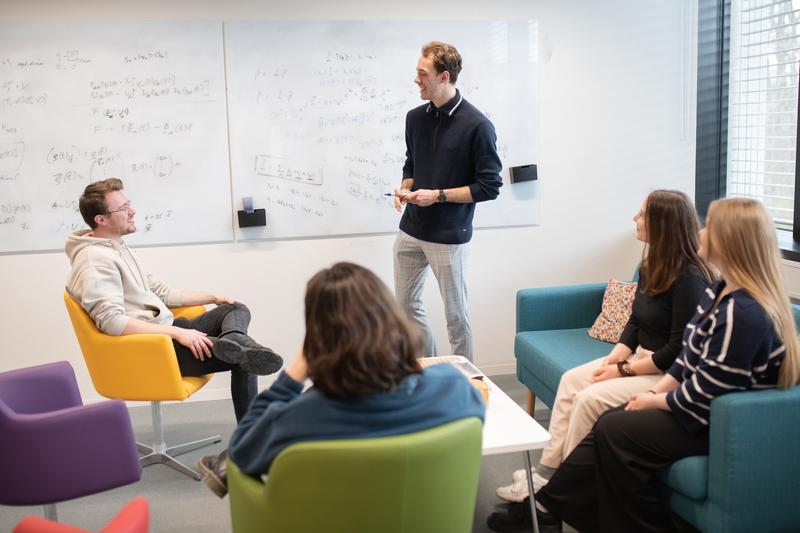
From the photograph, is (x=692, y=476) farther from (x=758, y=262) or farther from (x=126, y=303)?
(x=126, y=303)

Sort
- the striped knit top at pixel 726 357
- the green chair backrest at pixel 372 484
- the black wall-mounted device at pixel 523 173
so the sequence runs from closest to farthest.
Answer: the green chair backrest at pixel 372 484
the striped knit top at pixel 726 357
the black wall-mounted device at pixel 523 173

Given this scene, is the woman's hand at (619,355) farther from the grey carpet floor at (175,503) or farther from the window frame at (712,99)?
the window frame at (712,99)

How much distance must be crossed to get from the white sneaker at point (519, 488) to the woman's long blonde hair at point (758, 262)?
37.6 inches

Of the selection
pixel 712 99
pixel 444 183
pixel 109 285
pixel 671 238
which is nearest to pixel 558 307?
pixel 444 183

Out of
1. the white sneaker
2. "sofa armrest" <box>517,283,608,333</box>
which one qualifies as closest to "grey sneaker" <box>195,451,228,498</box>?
the white sneaker

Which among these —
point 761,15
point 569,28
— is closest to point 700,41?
point 761,15

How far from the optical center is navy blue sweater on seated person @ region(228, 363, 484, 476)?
1.80 m

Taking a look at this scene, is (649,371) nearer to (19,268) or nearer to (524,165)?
(524,165)

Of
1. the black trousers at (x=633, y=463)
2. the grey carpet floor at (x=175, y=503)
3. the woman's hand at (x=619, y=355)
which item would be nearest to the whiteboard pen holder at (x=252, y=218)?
the grey carpet floor at (x=175, y=503)

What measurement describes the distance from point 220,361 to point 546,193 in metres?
2.13

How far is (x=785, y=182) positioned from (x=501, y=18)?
5.54 ft

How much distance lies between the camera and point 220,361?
3.52m

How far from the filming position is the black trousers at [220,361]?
138 inches

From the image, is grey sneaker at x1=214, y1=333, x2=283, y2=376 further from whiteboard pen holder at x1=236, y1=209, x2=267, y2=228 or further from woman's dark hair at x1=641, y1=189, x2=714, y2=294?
woman's dark hair at x1=641, y1=189, x2=714, y2=294
